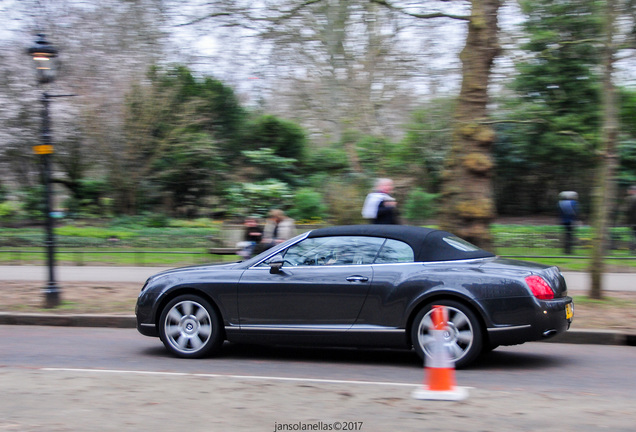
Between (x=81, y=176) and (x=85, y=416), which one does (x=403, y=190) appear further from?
(x=85, y=416)

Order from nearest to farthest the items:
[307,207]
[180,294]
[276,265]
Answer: [276,265] < [180,294] < [307,207]

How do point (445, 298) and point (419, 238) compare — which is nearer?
point (445, 298)

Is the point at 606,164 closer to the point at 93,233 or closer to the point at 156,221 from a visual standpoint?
the point at 93,233

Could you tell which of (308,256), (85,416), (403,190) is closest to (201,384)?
(85,416)

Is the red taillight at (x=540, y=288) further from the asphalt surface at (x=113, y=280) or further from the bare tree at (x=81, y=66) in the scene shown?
the bare tree at (x=81, y=66)

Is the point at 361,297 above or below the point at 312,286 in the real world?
below

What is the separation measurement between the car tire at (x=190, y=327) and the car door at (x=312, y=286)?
37 cm

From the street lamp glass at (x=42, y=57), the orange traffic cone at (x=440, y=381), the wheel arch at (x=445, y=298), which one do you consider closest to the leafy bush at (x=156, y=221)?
the street lamp glass at (x=42, y=57)

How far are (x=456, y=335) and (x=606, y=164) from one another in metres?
5.20

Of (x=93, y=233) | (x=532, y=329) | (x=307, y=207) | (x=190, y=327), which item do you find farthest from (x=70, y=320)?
(x=307, y=207)

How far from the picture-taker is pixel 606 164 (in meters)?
10.7

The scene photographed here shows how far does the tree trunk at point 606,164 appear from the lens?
10.6 metres

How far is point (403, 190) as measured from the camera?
867 inches

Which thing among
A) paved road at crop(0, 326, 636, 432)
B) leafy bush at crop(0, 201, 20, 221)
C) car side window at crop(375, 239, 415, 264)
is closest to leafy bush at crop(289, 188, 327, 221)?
leafy bush at crop(0, 201, 20, 221)
